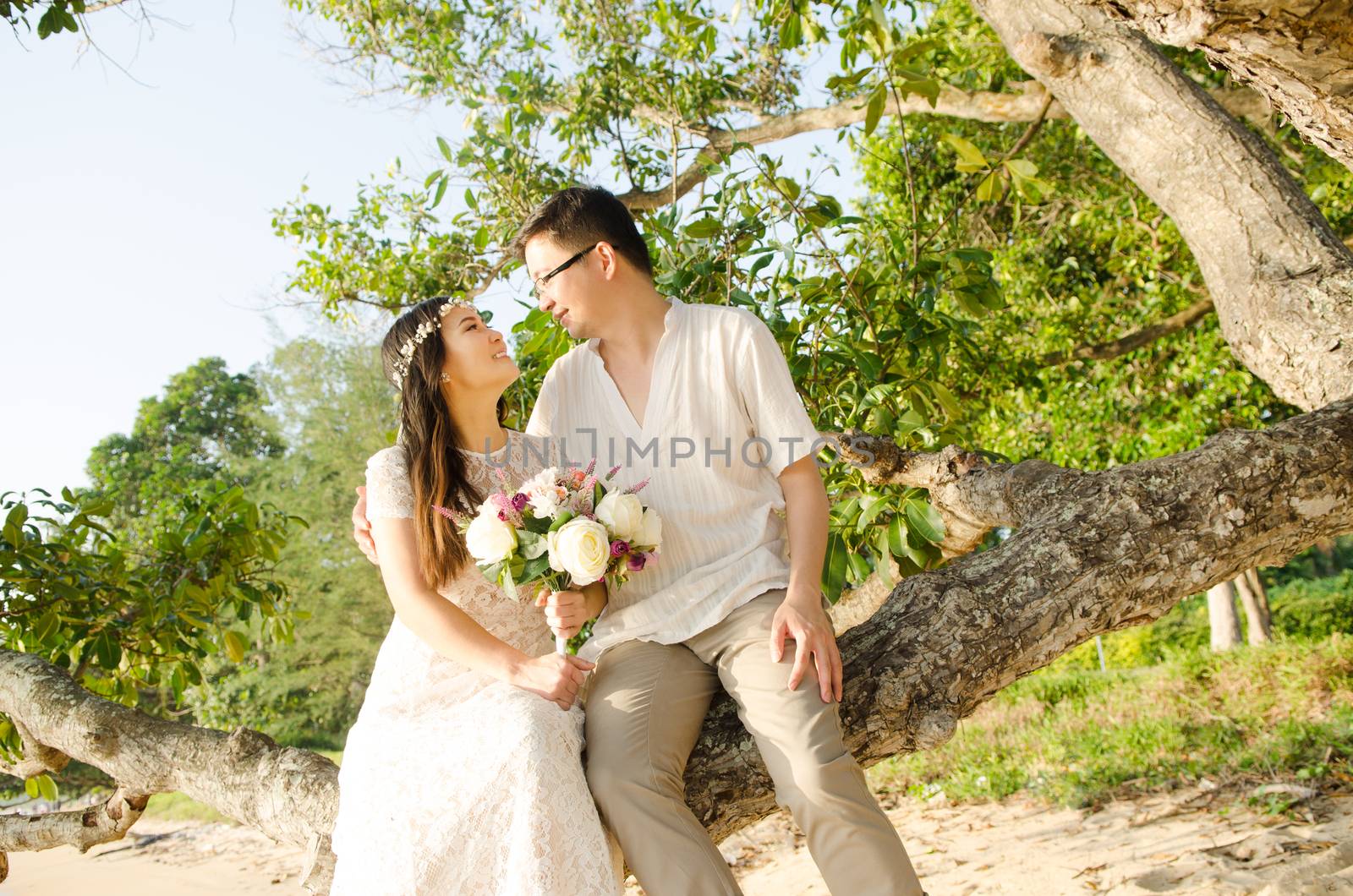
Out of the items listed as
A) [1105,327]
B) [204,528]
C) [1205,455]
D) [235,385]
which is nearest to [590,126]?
[204,528]

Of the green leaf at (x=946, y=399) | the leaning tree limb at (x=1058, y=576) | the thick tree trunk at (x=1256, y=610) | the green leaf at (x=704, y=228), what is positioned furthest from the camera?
the thick tree trunk at (x=1256, y=610)

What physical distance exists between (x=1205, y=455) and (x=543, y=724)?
73.1 inches

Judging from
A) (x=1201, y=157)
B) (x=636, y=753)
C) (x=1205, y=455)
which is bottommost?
(x=636, y=753)

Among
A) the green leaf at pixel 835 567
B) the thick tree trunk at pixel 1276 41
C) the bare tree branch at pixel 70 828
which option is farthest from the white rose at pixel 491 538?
the bare tree branch at pixel 70 828

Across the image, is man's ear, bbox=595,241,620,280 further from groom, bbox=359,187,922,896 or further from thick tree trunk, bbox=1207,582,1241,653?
thick tree trunk, bbox=1207,582,1241,653

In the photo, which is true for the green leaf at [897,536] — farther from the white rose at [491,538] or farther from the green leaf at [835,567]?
the white rose at [491,538]

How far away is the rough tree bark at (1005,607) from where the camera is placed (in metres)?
1.96

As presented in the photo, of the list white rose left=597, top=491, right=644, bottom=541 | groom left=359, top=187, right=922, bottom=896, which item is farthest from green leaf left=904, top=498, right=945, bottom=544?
white rose left=597, top=491, right=644, bottom=541

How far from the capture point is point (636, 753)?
70.4 inches

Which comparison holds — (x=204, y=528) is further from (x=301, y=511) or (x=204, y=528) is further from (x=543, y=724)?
(x=301, y=511)

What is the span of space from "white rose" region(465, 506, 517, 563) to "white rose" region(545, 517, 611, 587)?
11cm

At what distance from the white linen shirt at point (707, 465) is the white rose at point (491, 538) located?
1.11 feet

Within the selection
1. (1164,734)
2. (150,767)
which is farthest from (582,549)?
(1164,734)

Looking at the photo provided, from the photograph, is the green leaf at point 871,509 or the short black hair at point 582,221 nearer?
the short black hair at point 582,221
